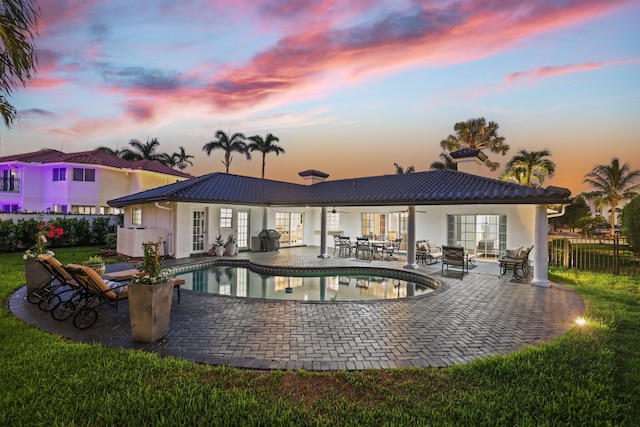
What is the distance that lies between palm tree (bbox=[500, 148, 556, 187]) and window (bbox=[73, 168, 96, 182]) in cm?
3750

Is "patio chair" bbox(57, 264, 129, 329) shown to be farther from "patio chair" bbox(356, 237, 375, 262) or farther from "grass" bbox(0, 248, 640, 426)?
"patio chair" bbox(356, 237, 375, 262)

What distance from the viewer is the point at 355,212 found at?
1819 cm

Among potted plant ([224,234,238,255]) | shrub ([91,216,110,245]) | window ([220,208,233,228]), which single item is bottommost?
potted plant ([224,234,238,255])

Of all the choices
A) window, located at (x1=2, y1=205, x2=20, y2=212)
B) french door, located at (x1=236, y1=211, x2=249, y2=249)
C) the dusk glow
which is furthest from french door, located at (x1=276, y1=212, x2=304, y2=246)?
window, located at (x1=2, y1=205, x2=20, y2=212)

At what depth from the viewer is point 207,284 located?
33.1ft

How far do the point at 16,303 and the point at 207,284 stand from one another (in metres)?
4.58

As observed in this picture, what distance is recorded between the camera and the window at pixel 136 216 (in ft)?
53.3

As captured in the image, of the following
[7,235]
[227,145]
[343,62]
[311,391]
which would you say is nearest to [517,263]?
[343,62]

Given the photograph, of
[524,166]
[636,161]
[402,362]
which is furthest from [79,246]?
[636,161]

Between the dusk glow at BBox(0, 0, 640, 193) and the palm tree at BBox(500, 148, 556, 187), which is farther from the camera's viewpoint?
the palm tree at BBox(500, 148, 556, 187)

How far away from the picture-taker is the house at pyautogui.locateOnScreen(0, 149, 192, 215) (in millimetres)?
24750

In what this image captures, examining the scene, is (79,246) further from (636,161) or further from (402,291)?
(636,161)

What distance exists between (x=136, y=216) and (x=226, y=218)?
5.21m

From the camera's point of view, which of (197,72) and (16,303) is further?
(197,72)
